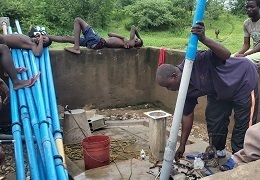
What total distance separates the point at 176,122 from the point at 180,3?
13338 mm

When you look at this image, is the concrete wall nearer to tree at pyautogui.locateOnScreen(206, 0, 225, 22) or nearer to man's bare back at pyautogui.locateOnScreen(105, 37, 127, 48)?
man's bare back at pyautogui.locateOnScreen(105, 37, 127, 48)

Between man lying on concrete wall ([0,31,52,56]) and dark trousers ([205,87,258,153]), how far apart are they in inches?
120

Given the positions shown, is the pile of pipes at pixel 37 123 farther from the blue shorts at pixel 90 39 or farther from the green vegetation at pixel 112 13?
the green vegetation at pixel 112 13

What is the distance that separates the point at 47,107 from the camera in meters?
4.86

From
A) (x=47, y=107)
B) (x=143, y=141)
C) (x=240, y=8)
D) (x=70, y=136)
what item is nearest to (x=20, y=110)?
(x=47, y=107)

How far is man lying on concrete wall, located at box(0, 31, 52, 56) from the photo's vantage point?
576cm

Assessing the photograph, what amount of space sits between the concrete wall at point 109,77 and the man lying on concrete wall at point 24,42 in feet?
1.42

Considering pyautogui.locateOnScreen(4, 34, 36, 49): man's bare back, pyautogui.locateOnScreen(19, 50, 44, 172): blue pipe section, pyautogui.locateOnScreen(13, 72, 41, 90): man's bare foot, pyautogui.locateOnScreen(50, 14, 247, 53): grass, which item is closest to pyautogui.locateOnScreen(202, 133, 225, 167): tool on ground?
pyautogui.locateOnScreen(19, 50, 44, 172): blue pipe section

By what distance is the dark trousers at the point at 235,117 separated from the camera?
384 cm

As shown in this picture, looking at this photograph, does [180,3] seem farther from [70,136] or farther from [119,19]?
[70,136]

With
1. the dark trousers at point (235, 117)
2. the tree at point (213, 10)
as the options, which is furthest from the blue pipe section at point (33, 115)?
the tree at point (213, 10)

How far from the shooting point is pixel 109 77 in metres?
6.89

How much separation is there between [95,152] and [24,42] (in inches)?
99.8

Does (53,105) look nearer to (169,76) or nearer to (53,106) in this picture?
(53,106)
